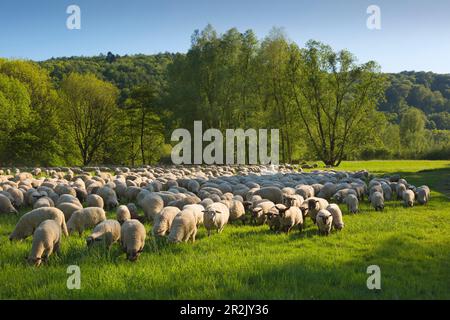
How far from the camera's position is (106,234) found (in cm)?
1005

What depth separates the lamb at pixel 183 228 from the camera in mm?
10422

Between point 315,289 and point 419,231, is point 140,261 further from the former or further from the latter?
point 419,231

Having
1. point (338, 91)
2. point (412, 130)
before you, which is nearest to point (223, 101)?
point (338, 91)

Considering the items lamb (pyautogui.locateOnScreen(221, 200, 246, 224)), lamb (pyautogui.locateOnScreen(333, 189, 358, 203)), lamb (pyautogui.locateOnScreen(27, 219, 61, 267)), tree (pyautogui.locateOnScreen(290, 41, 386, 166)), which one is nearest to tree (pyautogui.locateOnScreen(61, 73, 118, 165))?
tree (pyautogui.locateOnScreen(290, 41, 386, 166))

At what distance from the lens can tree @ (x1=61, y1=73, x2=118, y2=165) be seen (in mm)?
59156

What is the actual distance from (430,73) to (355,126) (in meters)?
141

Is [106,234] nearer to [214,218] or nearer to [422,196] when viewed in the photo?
[214,218]

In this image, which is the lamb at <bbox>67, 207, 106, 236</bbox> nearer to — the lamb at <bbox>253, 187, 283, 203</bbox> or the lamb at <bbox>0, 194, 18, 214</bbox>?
the lamb at <bbox>0, 194, 18, 214</bbox>

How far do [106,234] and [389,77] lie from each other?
364ft

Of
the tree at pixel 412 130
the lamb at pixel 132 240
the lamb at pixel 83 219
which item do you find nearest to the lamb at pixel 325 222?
the lamb at pixel 132 240

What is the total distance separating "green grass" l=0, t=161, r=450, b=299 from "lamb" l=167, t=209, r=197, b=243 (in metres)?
0.31

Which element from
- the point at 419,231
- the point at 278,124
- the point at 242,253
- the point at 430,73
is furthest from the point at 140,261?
the point at 430,73
